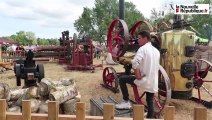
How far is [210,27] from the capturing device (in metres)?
60.7

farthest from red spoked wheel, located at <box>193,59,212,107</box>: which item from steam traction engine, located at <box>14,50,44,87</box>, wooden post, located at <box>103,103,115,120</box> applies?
wooden post, located at <box>103,103,115,120</box>

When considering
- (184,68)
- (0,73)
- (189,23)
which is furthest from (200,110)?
(0,73)

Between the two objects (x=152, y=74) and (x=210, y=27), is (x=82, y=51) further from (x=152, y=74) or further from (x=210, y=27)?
(x=210, y=27)

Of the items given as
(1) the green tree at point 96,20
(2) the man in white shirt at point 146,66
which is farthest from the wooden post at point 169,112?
(1) the green tree at point 96,20

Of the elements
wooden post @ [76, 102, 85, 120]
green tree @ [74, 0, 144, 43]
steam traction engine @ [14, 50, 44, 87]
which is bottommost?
wooden post @ [76, 102, 85, 120]

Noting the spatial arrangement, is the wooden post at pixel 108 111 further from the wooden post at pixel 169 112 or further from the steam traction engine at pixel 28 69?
the steam traction engine at pixel 28 69

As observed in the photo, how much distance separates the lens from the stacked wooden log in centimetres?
557

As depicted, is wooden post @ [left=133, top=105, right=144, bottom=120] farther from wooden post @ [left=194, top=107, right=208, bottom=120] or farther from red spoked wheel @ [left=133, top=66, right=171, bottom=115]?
red spoked wheel @ [left=133, top=66, right=171, bottom=115]

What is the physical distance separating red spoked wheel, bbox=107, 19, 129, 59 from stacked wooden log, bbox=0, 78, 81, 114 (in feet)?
5.84

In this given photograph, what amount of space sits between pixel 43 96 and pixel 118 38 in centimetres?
266

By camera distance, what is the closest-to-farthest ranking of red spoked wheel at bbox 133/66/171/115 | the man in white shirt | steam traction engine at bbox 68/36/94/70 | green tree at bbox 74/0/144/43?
1. the man in white shirt
2. red spoked wheel at bbox 133/66/171/115
3. steam traction engine at bbox 68/36/94/70
4. green tree at bbox 74/0/144/43

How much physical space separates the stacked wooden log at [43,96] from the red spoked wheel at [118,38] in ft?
5.84

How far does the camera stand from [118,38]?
7.81 meters

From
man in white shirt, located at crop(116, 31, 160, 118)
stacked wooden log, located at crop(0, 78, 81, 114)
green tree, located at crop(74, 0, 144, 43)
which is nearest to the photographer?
man in white shirt, located at crop(116, 31, 160, 118)
